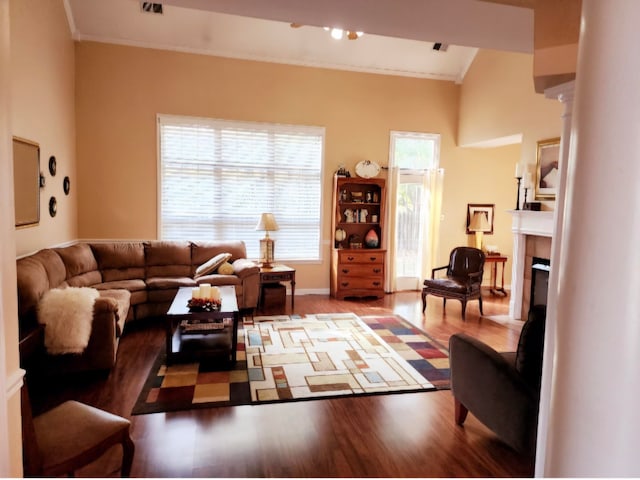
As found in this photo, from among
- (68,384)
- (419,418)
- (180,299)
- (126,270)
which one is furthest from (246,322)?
(419,418)

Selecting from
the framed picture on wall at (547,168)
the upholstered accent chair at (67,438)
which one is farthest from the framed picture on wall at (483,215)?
the upholstered accent chair at (67,438)

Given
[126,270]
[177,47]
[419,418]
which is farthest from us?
[177,47]

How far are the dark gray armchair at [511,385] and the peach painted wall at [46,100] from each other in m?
3.99

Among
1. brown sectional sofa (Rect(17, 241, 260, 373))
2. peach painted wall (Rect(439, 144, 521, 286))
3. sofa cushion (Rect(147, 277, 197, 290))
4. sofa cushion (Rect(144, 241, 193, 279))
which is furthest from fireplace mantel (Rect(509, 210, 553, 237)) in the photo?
sofa cushion (Rect(144, 241, 193, 279))

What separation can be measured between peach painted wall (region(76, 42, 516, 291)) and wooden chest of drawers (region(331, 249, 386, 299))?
1.49ft

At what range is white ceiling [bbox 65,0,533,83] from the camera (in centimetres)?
227

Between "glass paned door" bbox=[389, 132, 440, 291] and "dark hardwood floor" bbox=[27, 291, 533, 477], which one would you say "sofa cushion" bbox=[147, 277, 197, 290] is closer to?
"dark hardwood floor" bbox=[27, 291, 533, 477]

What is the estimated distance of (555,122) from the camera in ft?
16.1

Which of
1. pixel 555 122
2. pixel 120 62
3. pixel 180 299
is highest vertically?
pixel 120 62

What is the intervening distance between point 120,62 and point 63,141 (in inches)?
55.7

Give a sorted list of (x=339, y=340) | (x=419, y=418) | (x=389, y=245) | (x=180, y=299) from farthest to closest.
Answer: (x=389, y=245) → (x=339, y=340) → (x=180, y=299) → (x=419, y=418)

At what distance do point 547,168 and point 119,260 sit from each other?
5.52m

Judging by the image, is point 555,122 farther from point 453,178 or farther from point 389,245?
point 389,245

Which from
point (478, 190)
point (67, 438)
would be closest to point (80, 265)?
point (67, 438)
